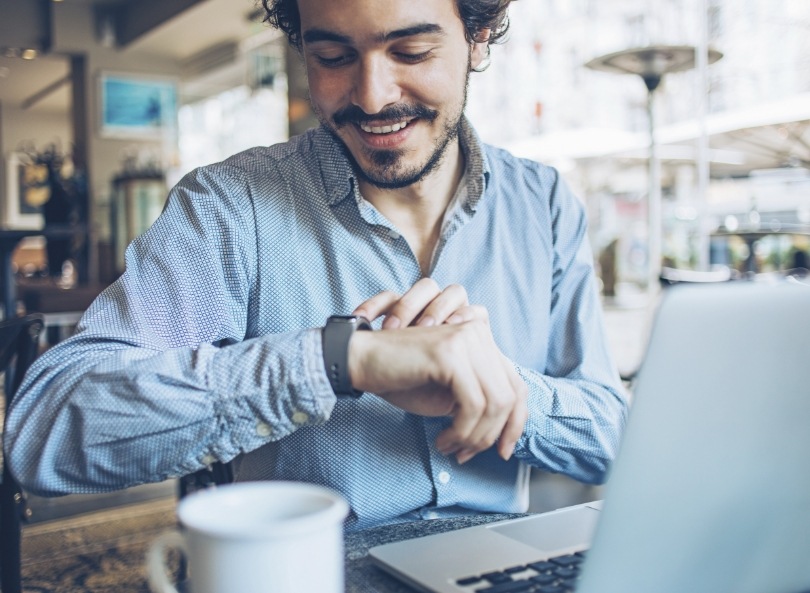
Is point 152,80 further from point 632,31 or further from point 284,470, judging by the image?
point 284,470

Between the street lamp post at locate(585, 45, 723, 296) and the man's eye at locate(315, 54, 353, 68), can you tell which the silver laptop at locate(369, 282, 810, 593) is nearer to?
the man's eye at locate(315, 54, 353, 68)

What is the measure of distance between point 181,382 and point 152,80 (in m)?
9.70

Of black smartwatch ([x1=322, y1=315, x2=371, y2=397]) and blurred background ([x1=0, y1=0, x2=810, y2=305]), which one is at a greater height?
blurred background ([x1=0, y1=0, x2=810, y2=305])

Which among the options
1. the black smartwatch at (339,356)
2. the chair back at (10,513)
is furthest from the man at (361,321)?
the chair back at (10,513)

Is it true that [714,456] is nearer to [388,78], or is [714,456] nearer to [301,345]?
[301,345]

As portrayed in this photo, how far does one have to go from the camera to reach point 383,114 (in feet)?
3.37

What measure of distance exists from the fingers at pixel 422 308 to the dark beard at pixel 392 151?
0.30 m

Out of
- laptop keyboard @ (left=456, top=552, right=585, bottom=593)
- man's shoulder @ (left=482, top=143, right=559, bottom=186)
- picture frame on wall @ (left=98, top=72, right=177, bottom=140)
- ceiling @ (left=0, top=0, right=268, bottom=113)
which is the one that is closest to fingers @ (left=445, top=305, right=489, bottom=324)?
laptop keyboard @ (left=456, top=552, right=585, bottom=593)

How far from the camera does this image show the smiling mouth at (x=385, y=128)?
1045 millimetres

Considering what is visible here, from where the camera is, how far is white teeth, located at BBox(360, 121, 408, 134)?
1045mm

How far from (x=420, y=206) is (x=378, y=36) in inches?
11.2

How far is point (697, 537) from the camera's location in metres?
0.47

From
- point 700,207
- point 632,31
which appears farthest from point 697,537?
point 632,31

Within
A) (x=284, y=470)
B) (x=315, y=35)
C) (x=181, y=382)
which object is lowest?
(x=284, y=470)
